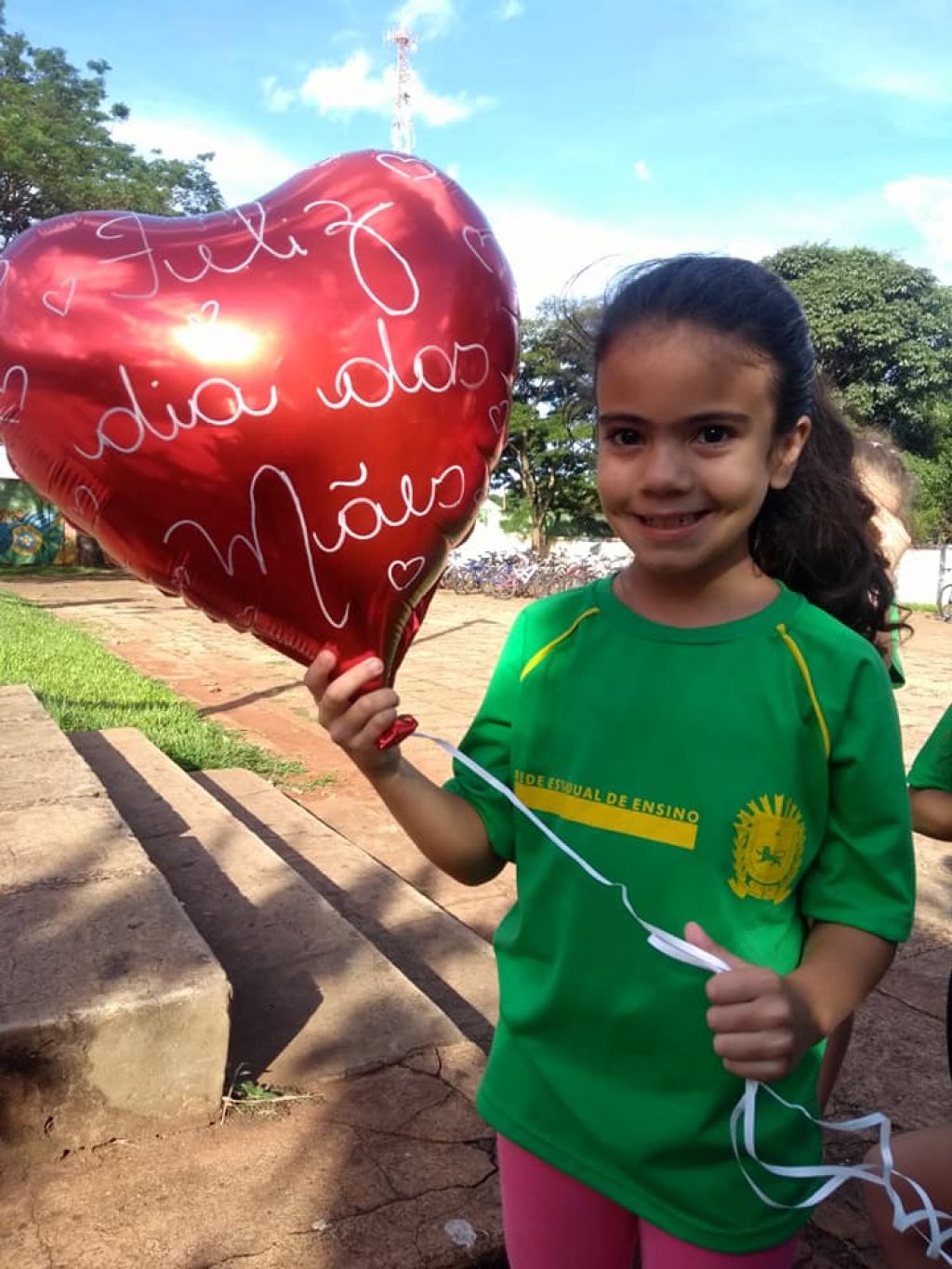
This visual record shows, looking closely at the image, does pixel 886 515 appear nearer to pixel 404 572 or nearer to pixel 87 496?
pixel 404 572

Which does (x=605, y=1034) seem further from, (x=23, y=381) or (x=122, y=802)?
(x=122, y=802)

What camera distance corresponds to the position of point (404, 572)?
1.18m

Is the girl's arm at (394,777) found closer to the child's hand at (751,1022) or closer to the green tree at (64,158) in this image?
the child's hand at (751,1022)

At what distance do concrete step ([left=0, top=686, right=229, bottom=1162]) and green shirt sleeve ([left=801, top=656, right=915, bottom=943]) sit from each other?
1.15m

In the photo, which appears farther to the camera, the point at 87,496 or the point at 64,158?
the point at 64,158

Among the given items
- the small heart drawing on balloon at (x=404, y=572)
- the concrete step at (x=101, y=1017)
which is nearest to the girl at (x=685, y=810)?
the small heart drawing on balloon at (x=404, y=572)

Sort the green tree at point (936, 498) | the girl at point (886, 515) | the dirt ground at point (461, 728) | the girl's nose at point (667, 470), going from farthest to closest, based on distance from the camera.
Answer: the green tree at point (936, 498) < the dirt ground at point (461, 728) < the girl at point (886, 515) < the girl's nose at point (667, 470)

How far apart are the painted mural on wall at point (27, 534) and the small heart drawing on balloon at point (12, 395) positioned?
21020 millimetres

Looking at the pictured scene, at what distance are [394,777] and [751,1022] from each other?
428 mm

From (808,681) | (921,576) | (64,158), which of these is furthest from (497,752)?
(921,576)

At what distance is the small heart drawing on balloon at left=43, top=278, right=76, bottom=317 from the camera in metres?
1.12

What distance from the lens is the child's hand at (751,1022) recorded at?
85 cm

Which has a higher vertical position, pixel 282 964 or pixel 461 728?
pixel 282 964

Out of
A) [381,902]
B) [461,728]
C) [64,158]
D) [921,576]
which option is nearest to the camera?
[381,902]
